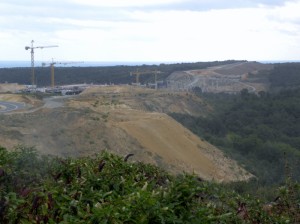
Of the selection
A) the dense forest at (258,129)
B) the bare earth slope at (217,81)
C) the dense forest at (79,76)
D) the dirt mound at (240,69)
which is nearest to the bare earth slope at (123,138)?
the dense forest at (258,129)

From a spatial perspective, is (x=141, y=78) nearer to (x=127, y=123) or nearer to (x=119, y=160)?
(x=127, y=123)

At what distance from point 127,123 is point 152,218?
28.6m

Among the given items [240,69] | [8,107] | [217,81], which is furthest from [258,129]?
[240,69]

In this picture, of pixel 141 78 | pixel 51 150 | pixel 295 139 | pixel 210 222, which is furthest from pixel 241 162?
pixel 141 78

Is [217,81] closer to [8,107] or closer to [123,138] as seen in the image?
[8,107]

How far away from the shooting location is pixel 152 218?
322 cm

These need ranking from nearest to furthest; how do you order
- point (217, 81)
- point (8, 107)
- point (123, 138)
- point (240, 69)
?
point (123, 138), point (8, 107), point (217, 81), point (240, 69)

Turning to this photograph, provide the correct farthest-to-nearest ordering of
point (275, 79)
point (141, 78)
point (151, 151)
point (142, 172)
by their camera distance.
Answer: point (141, 78) → point (275, 79) → point (151, 151) → point (142, 172)

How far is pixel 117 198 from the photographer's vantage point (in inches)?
140

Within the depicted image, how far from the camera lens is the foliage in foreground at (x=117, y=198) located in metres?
3.23

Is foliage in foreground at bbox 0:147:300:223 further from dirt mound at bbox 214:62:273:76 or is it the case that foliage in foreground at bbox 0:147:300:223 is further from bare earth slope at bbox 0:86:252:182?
dirt mound at bbox 214:62:273:76

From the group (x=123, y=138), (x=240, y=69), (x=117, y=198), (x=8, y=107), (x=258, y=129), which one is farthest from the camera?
(x=240, y=69)

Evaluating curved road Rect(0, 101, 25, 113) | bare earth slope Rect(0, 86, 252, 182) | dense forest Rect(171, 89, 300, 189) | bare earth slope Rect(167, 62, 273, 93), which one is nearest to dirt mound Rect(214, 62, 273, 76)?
bare earth slope Rect(167, 62, 273, 93)

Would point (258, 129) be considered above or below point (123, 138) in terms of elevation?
below
